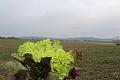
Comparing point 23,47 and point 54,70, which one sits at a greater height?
point 23,47

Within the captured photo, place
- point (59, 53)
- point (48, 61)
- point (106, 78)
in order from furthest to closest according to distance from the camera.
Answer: point (106, 78) → point (59, 53) → point (48, 61)

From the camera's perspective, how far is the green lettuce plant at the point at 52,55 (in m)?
2.83

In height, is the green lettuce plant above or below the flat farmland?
above

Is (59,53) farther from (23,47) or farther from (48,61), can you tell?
(23,47)

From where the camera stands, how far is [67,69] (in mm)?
2908

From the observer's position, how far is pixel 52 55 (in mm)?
2852

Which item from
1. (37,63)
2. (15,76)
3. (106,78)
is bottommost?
(106,78)

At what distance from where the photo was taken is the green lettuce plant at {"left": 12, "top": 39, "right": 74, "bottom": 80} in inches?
111

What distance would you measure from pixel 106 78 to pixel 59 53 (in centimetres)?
1044

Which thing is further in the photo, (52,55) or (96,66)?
(96,66)

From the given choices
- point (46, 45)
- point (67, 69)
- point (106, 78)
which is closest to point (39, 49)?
point (46, 45)

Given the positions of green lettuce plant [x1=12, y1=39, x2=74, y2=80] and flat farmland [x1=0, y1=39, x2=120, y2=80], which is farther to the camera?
flat farmland [x1=0, y1=39, x2=120, y2=80]

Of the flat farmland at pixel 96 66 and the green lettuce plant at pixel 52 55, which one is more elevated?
the green lettuce plant at pixel 52 55

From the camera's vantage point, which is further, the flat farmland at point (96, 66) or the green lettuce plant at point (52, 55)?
Result: the flat farmland at point (96, 66)
